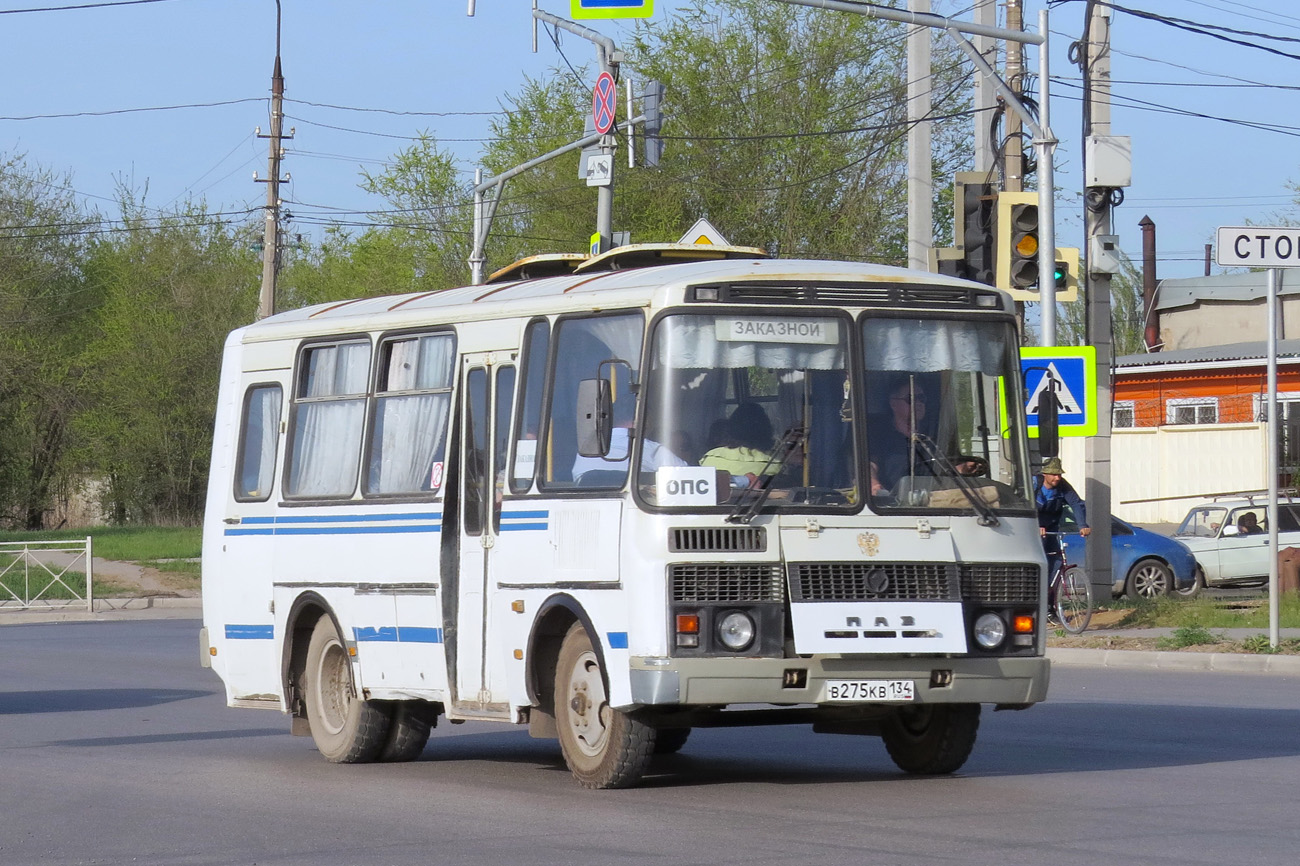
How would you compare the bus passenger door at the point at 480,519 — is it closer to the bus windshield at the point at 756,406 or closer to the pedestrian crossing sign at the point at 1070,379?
the bus windshield at the point at 756,406

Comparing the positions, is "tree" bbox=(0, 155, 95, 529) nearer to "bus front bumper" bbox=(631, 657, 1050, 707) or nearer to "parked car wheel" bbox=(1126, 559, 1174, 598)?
"parked car wheel" bbox=(1126, 559, 1174, 598)

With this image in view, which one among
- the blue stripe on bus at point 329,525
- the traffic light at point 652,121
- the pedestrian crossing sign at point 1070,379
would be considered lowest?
the blue stripe on bus at point 329,525

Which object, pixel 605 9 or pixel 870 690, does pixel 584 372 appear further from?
pixel 605 9

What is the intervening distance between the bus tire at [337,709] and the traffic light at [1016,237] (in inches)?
404

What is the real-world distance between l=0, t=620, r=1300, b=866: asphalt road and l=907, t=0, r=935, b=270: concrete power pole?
9428mm

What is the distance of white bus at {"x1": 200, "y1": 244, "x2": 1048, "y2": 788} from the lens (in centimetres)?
995

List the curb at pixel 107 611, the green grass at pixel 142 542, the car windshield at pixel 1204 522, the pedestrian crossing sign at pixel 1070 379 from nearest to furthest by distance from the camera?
the pedestrian crossing sign at pixel 1070 379 → the car windshield at pixel 1204 522 → the curb at pixel 107 611 → the green grass at pixel 142 542

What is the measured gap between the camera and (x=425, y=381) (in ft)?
39.7

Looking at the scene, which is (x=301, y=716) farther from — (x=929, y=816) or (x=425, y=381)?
(x=929, y=816)

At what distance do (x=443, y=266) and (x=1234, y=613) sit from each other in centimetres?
3860

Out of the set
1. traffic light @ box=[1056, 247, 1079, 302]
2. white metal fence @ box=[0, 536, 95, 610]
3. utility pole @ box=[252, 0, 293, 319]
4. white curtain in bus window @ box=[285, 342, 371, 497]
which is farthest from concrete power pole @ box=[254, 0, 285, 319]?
white curtain in bus window @ box=[285, 342, 371, 497]

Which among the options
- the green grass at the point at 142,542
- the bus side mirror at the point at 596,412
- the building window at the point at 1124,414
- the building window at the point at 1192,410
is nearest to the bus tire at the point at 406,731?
the bus side mirror at the point at 596,412

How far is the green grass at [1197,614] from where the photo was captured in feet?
71.7

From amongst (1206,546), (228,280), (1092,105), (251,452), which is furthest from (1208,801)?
(228,280)
